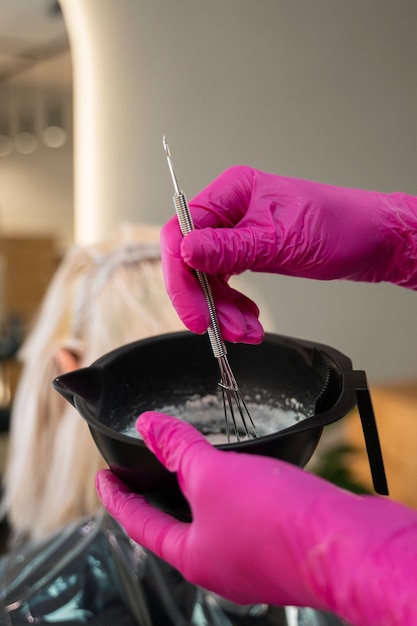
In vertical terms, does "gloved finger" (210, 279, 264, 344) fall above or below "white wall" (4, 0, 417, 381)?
below

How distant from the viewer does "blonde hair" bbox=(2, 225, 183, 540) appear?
1109 mm

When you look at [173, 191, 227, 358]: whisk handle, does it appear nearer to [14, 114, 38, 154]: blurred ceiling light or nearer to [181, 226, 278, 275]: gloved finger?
[181, 226, 278, 275]: gloved finger

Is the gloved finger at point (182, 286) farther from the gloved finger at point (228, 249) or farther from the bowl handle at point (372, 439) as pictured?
the bowl handle at point (372, 439)

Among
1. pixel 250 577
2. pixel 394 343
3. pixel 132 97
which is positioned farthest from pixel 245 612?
pixel 394 343

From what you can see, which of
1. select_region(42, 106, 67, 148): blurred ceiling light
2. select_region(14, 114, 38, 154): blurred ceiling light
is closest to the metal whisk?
select_region(42, 106, 67, 148): blurred ceiling light

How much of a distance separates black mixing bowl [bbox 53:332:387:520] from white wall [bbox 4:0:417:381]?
684 millimetres

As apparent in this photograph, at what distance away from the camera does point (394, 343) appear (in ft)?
6.21

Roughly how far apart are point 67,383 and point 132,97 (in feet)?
3.37

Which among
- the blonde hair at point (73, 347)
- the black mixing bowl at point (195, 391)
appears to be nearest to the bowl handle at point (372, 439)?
the black mixing bowl at point (195, 391)

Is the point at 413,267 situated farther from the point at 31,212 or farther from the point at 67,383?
the point at 31,212

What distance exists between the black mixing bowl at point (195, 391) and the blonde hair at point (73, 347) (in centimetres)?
50

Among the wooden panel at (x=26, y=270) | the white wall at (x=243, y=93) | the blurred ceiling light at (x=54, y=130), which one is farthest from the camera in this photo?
the wooden panel at (x=26, y=270)

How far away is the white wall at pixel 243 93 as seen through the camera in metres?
1.35

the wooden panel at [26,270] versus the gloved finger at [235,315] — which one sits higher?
the gloved finger at [235,315]
